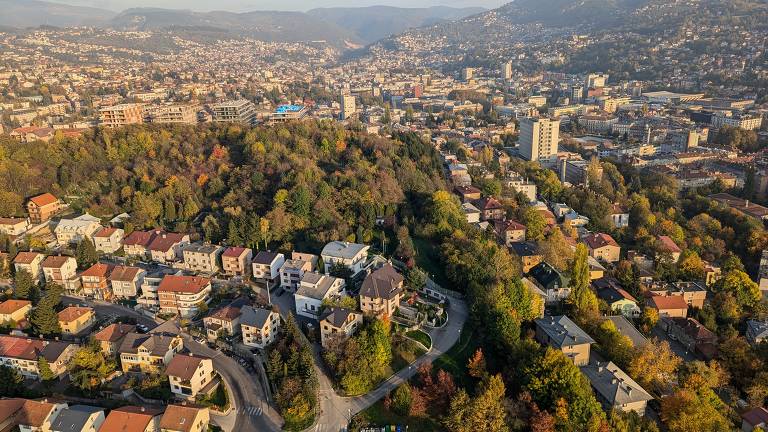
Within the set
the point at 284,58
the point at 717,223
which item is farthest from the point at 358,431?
the point at 284,58

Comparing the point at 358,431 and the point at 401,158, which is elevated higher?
the point at 401,158

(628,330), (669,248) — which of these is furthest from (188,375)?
(669,248)

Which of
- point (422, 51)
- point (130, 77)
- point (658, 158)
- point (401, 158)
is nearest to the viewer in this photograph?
point (401, 158)

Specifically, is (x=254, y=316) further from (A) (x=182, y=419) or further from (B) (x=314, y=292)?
(A) (x=182, y=419)

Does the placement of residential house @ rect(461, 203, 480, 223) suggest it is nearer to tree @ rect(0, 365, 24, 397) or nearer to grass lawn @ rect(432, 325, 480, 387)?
grass lawn @ rect(432, 325, 480, 387)

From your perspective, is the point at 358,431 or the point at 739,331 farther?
the point at 739,331

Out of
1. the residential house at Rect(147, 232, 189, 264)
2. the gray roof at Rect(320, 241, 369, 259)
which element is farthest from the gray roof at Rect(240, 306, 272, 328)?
the residential house at Rect(147, 232, 189, 264)

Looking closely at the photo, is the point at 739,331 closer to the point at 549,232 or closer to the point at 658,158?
the point at 549,232
